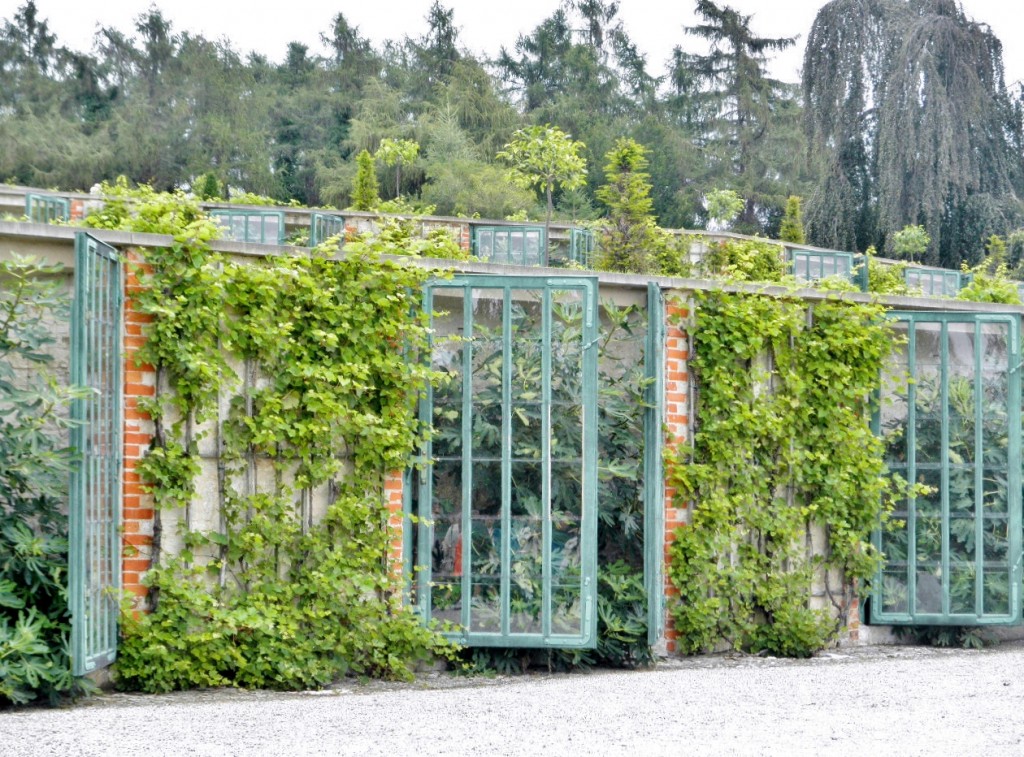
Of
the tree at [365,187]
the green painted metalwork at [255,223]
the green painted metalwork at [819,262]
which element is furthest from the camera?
the tree at [365,187]

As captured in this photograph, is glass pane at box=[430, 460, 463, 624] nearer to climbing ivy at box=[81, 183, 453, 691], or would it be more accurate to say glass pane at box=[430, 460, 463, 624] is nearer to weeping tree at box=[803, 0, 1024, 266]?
climbing ivy at box=[81, 183, 453, 691]

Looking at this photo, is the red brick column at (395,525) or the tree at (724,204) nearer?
the red brick column at (395,525)

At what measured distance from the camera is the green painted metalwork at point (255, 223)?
16.8m

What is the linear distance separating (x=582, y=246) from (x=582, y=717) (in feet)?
48.0

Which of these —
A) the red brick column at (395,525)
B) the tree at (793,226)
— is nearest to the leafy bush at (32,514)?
the red brick column at (395,525)

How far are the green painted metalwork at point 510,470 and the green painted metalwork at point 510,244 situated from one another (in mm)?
10480

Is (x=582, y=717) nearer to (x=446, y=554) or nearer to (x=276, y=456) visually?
(x=446, y=554)

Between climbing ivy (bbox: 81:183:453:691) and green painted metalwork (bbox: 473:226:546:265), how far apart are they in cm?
1062

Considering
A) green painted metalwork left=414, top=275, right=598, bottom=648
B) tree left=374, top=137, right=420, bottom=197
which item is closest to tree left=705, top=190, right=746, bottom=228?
tree left=374, top=137, right=420, bottom=197

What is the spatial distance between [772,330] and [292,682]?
333cm

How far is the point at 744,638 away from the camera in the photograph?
7691mm

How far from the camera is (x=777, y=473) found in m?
7.80

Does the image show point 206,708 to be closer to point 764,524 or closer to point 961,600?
point 764,524

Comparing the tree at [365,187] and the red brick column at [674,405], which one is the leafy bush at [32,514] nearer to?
the red brick column at [674,405]
